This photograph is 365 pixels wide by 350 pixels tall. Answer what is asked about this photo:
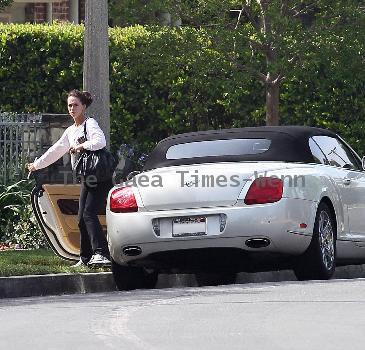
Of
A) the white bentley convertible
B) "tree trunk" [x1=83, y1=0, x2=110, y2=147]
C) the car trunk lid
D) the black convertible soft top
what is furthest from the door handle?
"tree trunk" [x1=83, y1=0, x2=110, y2=147]

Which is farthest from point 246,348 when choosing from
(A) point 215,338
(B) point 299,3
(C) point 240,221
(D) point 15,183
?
(B) point 299,3

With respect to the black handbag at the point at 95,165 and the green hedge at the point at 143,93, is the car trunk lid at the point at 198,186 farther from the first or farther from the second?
the green hedge at the point at 143,93

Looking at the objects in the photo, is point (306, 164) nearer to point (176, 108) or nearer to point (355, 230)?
point (355, 230)

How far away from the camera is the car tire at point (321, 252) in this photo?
1431 centimetres

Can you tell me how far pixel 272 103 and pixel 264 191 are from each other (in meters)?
10.2

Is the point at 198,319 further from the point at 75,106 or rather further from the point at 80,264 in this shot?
the point at 75,106

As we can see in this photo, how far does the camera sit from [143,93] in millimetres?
25797

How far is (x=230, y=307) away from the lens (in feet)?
37.2

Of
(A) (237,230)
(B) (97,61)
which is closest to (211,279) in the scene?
(A) (237,230)

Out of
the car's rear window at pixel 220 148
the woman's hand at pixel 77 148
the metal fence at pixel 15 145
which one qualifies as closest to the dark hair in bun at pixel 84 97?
the woman's hand at pixel 77 148

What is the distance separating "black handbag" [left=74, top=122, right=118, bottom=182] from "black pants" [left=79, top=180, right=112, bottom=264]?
0.44 feet

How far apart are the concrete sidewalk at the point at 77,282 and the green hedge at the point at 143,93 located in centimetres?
923

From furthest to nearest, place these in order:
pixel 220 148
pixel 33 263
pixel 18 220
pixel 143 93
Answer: pixel 143 93 → pixel 18 220 → pixel 33 263 → pixel 220 148

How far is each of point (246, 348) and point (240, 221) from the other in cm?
510
